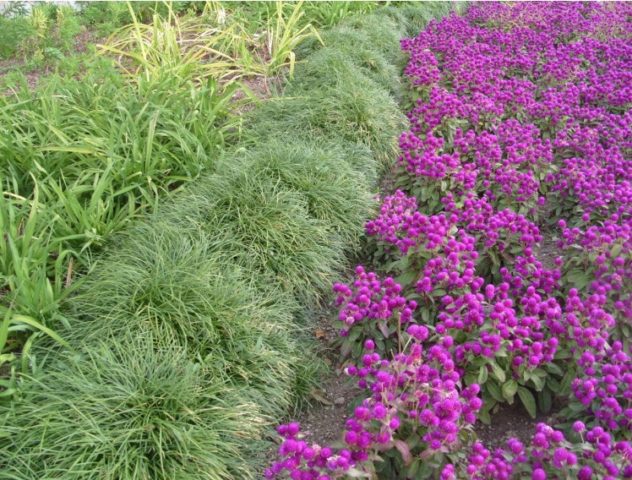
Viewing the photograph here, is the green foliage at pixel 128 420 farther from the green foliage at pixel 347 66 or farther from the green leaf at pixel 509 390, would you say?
the green foliage at pixel 347 66

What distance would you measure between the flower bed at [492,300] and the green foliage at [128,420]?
0.32 m

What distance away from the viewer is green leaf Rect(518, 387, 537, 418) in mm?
2408

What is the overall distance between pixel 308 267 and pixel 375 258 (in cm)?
47

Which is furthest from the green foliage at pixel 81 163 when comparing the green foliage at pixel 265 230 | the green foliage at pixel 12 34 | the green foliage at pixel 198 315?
the green foliage at pixel 12 34

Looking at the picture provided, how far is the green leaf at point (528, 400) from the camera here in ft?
7.90

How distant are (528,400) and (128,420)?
1.61 m

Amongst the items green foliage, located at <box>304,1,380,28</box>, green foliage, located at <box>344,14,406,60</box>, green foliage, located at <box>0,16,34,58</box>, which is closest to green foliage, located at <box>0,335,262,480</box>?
green foliage, located at <box>0,16,34,58</box>

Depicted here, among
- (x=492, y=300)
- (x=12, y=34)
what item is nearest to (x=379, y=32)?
(x=12, y=34)

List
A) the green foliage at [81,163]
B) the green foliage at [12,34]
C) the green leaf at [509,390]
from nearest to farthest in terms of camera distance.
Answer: the green leaf at [509,390]
the green foliage at [81,163]
the green foliage at [12,34]

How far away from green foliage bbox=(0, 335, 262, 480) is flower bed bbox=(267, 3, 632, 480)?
0.32 m

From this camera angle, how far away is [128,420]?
7.06 ft

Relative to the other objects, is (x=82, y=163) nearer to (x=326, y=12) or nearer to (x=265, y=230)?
(x=265, y=230)

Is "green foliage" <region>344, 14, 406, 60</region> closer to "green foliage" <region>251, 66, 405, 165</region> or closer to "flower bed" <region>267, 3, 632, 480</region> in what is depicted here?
"flower bed" <region>267, 3, 632, 480</region>

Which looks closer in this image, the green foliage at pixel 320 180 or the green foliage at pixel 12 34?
the green foliage at pixel 320 180
